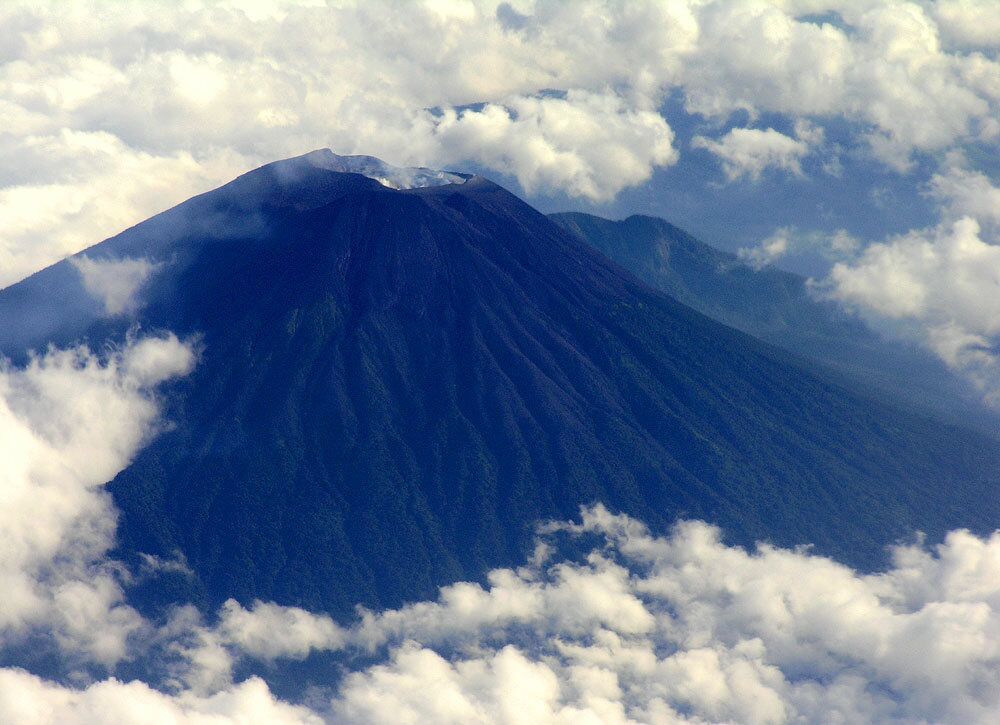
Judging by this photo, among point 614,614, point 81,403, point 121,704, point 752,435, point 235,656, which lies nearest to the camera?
point 121,704

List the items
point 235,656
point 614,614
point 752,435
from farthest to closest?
point 752,435
point 614,614
point 235,656

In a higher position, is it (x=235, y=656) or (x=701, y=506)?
(x=701, y=506)

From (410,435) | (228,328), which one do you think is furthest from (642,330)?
(228,328)

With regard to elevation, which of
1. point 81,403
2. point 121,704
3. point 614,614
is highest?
point 81,403

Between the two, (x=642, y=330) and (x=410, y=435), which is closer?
(x=410, y=435)

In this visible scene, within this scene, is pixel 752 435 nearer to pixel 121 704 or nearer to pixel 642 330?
pixel 642 330

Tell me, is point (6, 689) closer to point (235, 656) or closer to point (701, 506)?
point (235, 656)
